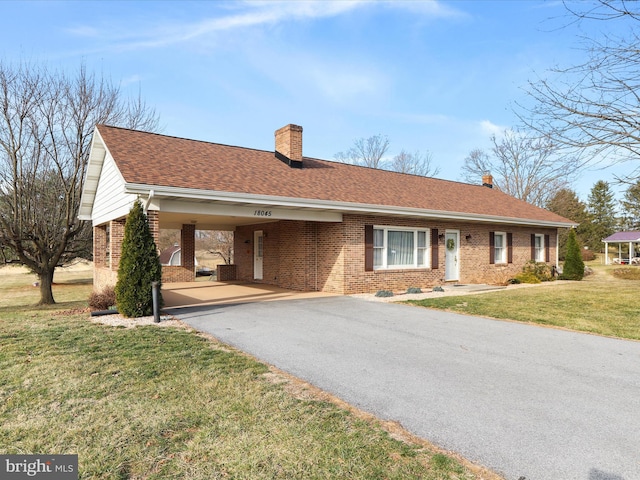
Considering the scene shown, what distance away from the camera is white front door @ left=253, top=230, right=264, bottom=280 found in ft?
58.7

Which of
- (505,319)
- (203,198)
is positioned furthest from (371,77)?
(505,319)

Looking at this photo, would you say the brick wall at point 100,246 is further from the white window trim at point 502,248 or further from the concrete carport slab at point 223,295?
the white window trim at point 502,248

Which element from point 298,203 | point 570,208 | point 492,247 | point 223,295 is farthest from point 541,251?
point 570,208

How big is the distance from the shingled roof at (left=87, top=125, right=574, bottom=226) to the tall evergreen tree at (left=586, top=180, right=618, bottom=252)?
36.2 meters

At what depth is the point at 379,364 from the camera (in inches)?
220

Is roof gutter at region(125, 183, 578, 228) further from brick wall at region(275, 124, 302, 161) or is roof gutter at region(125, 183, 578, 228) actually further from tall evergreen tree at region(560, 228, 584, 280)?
tall evergreen tree at region(560, 228, 584, 280)

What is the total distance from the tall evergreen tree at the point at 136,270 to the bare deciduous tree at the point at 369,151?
120 ft

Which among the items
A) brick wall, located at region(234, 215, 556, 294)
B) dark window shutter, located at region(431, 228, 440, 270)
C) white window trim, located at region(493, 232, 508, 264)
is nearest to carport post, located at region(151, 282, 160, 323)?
brick wall, located at region(234, 215, 556, 294)

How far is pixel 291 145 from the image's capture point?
15.5 m

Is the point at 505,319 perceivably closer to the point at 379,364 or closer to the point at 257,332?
the point at 379,364

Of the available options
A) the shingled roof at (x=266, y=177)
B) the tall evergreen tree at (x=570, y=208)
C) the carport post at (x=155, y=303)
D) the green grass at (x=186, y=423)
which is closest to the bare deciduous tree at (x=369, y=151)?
the tall evergreen tree at (x=570, y=208)

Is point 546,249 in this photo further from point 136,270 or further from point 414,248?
point 136,270

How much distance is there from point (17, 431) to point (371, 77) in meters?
15.3

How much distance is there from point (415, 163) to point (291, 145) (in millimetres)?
32158
